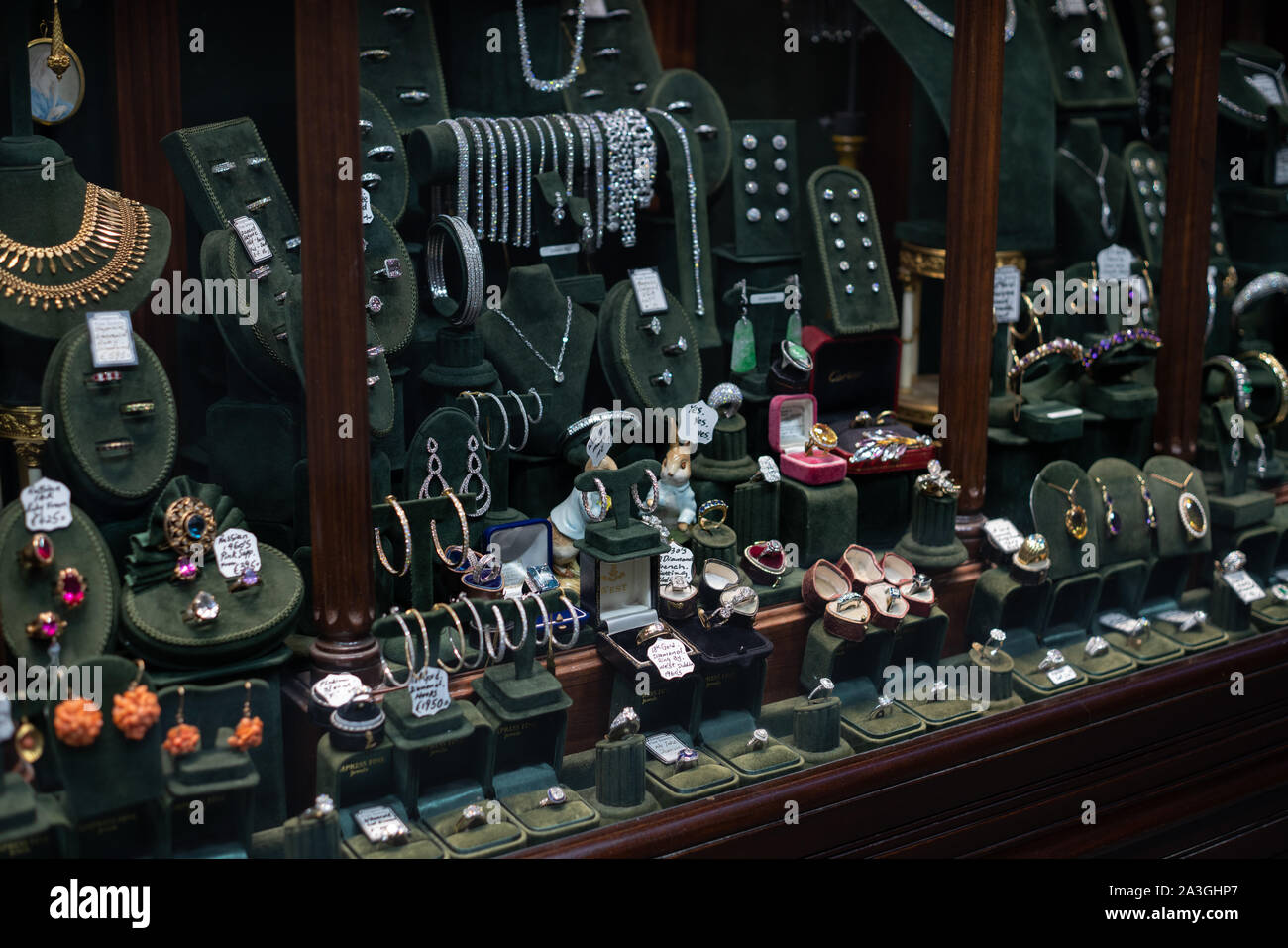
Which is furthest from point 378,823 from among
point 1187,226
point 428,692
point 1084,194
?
point 1084,194

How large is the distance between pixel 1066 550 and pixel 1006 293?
0.79 m

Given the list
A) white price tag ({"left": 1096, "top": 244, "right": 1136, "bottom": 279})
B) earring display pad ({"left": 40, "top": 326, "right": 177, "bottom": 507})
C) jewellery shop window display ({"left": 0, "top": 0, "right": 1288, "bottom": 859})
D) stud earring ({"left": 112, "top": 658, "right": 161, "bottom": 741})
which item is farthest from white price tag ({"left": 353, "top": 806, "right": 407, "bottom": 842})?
white price tag ({"left": 1096, "top": 244, "right": 1136, "bottom": 279})

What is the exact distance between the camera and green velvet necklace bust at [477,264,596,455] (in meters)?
4.40

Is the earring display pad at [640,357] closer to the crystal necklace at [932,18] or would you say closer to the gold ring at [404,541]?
the gold ring at [404,541]

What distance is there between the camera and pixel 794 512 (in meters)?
4.56

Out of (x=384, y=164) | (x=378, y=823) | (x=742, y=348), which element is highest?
(x=384, y=164)

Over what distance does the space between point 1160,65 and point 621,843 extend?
3618 mm

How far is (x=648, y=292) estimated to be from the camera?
4.59 m

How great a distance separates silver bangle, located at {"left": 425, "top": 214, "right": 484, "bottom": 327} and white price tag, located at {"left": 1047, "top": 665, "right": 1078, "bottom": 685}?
175 cm

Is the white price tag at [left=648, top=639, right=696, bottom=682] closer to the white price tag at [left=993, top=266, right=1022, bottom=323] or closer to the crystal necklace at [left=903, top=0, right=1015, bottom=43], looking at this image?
the white price tag at [left=993, top=266, right=1022, bottom=323]

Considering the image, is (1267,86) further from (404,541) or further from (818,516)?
(404,541)

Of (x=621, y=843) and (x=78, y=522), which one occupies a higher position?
(x=78, y=522)
